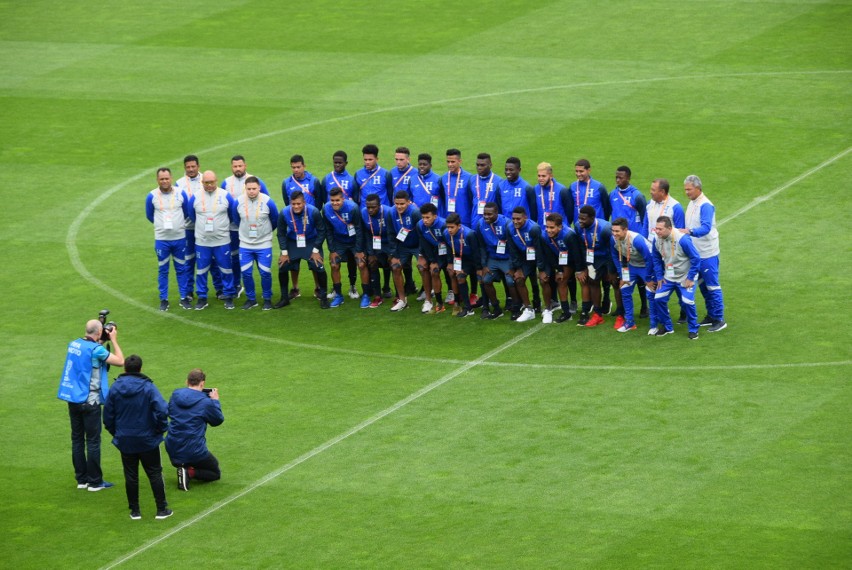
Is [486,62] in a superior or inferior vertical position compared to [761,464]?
superior

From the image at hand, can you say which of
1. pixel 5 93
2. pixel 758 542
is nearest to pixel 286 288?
pixel 758 542

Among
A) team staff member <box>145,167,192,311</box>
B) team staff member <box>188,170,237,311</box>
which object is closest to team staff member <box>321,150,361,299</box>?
team staff member <box>188,170,237,311</box>

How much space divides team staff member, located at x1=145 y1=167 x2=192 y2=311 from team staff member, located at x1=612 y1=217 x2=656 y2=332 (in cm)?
695

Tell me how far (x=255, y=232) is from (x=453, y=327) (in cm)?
360

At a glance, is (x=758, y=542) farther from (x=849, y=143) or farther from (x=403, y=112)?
(x=403, y=112)

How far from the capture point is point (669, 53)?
3688 cm

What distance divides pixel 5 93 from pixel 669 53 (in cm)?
1625

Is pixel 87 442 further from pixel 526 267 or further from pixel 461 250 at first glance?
pixel 526 267

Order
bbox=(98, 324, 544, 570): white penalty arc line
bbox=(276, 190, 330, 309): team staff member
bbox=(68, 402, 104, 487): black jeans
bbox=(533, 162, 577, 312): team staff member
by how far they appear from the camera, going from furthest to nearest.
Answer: bbox=(276, 190, 330, 309): team staff member < bbox=(533, 162, 577, 312): team staff member < bbox=(68, 402, 104, 487): black jeans < bbox=(98, 324, 544, 570): white penalty arc line

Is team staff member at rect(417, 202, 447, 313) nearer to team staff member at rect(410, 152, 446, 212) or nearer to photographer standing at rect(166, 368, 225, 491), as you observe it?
team staff member at rect(410, 152, 446, 212)

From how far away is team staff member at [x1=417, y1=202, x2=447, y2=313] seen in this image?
23.0 meters

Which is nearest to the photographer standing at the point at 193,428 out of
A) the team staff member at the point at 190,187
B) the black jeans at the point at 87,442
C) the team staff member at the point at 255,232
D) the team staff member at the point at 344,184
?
the black jeans at the point at 87,442

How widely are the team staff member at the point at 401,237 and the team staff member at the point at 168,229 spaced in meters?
3.35

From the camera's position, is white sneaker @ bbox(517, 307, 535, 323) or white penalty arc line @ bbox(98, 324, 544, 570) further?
white sneaker @ bbox(517, 307, 535, 323)
